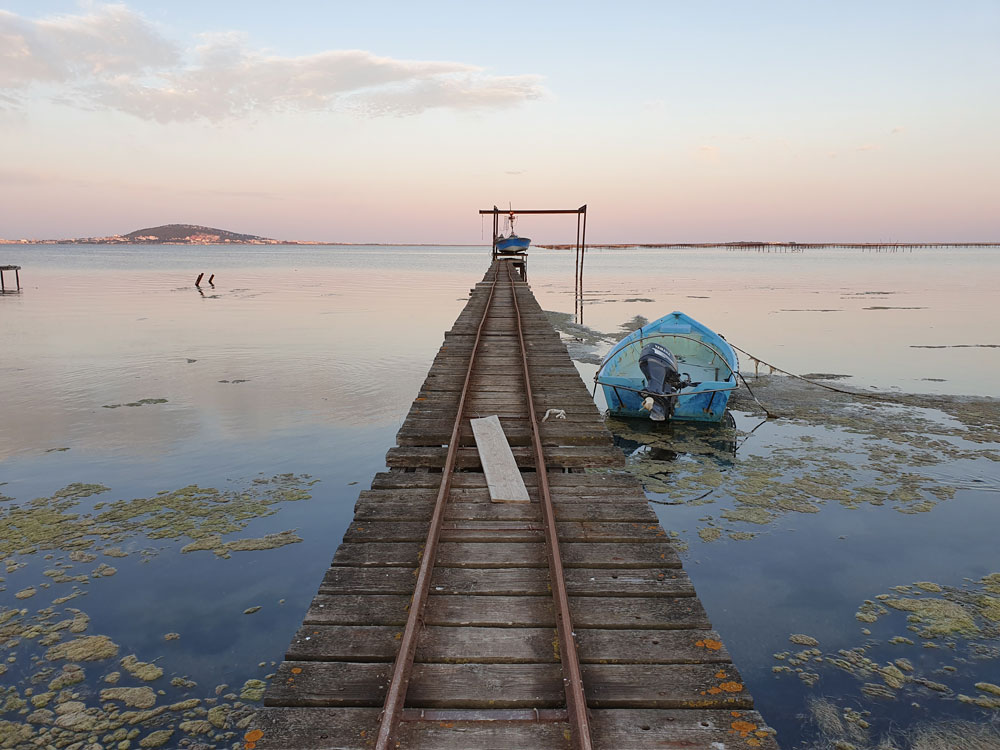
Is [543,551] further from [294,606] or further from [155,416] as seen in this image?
[155,416]

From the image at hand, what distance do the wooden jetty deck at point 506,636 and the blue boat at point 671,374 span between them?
25.0ft

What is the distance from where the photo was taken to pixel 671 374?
14.8 metres

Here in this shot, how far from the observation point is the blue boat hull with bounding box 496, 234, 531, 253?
2114 inches

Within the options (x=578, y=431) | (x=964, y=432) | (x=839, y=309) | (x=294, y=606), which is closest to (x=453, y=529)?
(x=294, y=606)

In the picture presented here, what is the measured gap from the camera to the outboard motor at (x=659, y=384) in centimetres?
1453

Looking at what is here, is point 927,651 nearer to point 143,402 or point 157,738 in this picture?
point 157,738

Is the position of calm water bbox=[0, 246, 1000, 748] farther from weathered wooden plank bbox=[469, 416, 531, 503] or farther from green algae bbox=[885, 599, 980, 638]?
weathered wooden plank bbox=[469, 416, 531, 503]

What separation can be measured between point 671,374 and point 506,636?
37.1 ft

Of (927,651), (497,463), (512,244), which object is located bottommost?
(927,651)

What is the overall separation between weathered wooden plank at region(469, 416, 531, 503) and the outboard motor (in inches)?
237

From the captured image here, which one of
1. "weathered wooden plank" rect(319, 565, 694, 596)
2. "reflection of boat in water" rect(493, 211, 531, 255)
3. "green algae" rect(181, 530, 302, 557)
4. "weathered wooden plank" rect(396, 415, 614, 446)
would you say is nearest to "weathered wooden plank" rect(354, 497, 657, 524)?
"weathered wooden plank" rect(319, 565, 694, 596)

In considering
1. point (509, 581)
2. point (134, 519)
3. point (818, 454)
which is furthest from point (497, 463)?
point (818, 454)

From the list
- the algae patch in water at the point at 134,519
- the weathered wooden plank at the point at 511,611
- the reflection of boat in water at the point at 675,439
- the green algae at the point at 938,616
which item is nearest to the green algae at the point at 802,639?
the green algae at the point at 938,616

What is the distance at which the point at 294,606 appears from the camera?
7.35m
